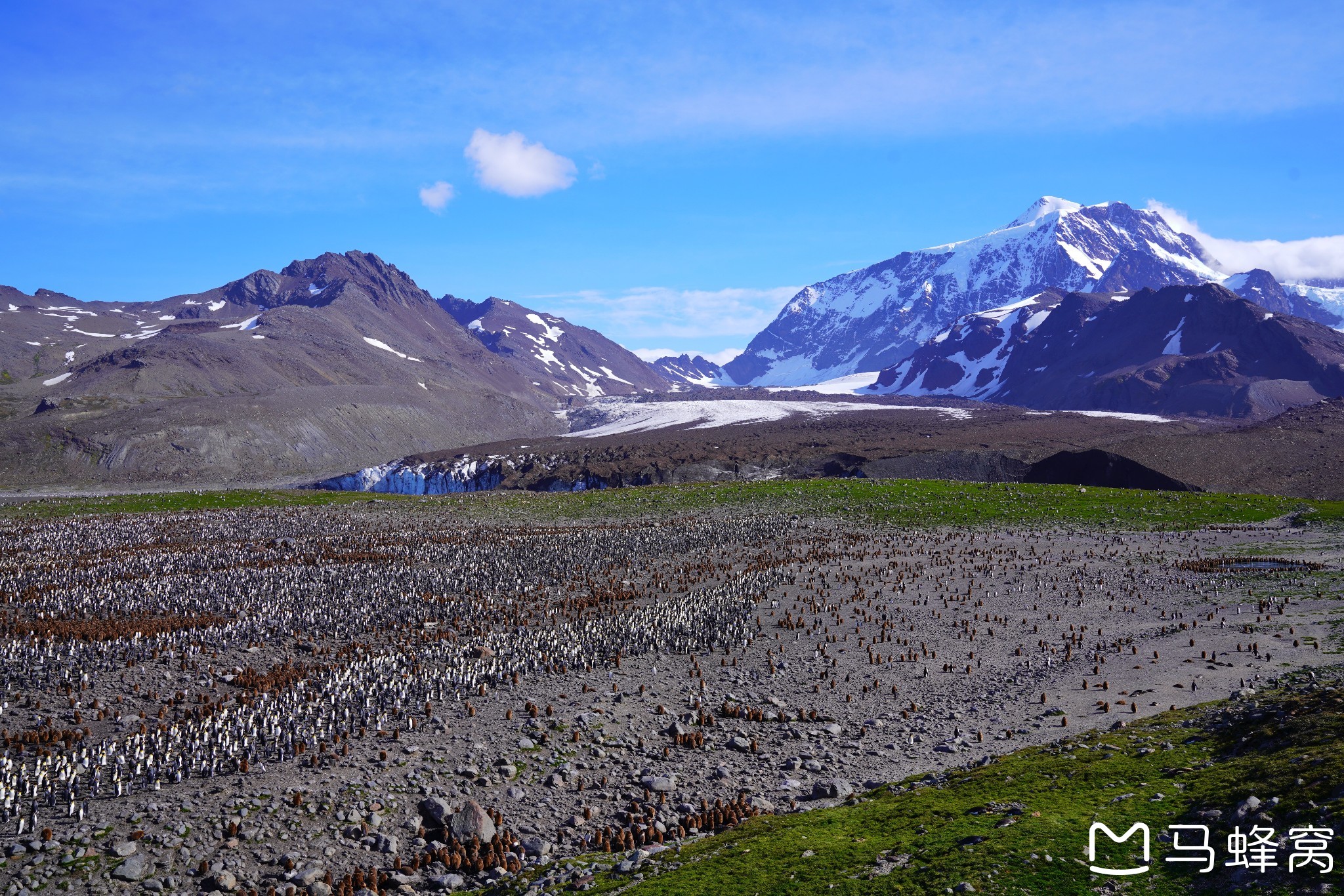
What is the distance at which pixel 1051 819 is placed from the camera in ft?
35.0

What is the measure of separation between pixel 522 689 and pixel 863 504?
4219 centimetres

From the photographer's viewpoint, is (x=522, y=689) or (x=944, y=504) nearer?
(x=522, y=689)

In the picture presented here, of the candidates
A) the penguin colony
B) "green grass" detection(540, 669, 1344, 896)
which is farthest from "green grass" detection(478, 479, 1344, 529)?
"green grass" detection(540, 669, 1344, 896)

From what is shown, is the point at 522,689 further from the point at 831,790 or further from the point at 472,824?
the point at 831,790

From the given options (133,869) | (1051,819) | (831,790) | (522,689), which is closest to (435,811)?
(133,869)

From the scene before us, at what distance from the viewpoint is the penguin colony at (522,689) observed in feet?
44.9

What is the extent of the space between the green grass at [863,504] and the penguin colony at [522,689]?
10.9 meters

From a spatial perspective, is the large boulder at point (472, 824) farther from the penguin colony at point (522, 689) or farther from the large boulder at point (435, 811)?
the large boulder at point (435, 811)

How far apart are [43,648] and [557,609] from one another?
15.3 m

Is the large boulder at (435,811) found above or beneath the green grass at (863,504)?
beneath

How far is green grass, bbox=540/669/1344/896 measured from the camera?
370 inches

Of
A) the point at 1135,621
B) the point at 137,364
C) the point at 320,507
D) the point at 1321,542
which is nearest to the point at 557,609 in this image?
the point at 1135,621

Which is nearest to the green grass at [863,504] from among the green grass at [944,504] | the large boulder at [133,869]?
the green grass at [944,504]

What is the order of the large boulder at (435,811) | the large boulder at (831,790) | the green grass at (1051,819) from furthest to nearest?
the large boulder at (831,790) → the large boulder at (435,811) → the green grass at (1051,819)
